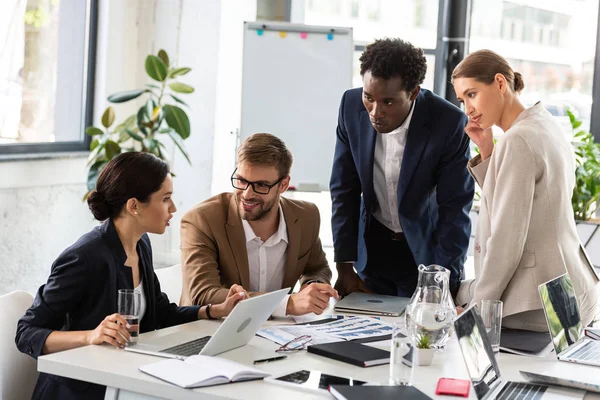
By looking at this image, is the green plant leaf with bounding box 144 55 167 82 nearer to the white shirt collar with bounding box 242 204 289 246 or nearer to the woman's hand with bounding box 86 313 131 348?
the white shirt collar with bounding box 242 204 289 246

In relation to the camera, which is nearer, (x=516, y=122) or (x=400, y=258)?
(x=516, y=122)

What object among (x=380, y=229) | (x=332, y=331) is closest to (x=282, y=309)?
(x=332, y=331)

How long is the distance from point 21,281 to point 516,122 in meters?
3.37

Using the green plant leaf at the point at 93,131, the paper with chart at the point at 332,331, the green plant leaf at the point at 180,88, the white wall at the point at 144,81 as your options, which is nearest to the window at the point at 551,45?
the white wall at the point at 144,81

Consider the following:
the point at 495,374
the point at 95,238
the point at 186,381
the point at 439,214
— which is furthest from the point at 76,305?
the point at 439,214

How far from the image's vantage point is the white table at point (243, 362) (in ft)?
5.93

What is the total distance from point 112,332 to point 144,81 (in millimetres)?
3731

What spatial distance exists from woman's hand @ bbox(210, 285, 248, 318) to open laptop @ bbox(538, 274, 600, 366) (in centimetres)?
85

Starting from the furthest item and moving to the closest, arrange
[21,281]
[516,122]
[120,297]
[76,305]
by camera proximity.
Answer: [21,281] < [516,122] < [76,305] < [120,297]

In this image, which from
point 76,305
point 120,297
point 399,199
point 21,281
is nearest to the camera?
point 120,297

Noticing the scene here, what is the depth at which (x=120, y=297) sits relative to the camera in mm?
2064

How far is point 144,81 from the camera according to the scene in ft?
18.3

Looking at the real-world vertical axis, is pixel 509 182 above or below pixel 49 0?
below

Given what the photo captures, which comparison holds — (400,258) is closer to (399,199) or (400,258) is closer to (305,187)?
(399,199)
